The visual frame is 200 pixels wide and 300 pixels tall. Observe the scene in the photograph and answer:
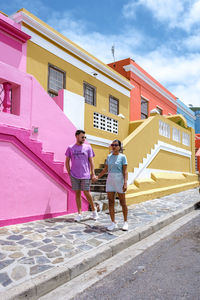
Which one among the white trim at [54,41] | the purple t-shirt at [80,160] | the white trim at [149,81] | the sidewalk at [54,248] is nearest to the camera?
the sidewalk at [54,248]

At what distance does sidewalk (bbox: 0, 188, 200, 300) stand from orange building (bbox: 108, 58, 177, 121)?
379 inches

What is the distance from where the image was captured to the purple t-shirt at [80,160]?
510cm

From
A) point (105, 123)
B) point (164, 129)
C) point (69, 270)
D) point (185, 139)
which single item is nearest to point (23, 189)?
point (69, 270)

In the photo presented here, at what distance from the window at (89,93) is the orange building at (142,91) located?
11.9 feet

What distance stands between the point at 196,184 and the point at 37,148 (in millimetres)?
11486

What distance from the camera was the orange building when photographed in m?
14.0

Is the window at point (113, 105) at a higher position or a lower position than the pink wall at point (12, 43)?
lower

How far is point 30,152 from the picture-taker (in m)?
5.01

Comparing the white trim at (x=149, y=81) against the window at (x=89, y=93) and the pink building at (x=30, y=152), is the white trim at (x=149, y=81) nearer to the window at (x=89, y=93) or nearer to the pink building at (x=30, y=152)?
the window at (x=89, y=93)

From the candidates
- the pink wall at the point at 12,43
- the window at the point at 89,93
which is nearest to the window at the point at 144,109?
the window at the point at 89,93

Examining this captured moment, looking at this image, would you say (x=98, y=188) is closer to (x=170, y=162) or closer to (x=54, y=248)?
(x=54, y=248)

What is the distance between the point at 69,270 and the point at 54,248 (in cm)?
70

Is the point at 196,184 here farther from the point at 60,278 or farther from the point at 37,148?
the point at 60,278

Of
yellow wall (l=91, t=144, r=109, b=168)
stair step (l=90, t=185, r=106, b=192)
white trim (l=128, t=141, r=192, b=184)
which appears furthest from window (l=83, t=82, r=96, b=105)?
stair step (l=90, t=185, r=106, b=192)
